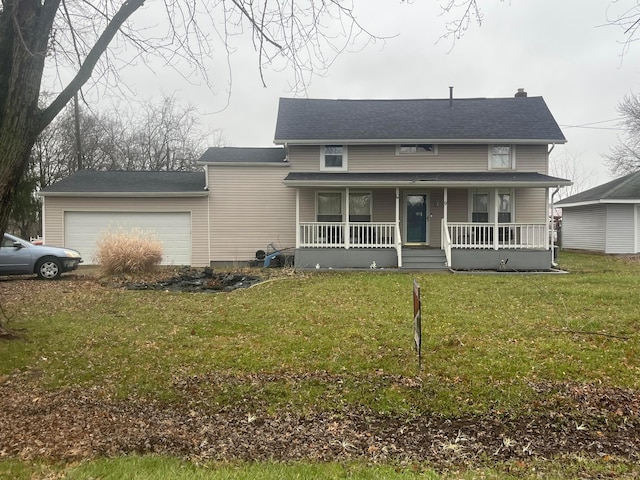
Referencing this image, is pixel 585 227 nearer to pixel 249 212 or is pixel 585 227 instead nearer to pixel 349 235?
pixel 349 235

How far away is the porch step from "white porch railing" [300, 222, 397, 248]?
63 cm

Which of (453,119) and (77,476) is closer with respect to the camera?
(77,476)

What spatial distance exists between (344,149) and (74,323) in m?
12.3

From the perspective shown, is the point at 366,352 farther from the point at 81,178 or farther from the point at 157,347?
the point at 81,178

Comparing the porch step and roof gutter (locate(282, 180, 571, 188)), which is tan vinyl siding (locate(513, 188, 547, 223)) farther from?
the porch step

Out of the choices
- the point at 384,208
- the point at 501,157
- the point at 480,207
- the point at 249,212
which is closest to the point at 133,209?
the point at 249,212

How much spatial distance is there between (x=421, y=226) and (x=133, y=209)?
11.0 metres

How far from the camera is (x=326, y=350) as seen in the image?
605cm

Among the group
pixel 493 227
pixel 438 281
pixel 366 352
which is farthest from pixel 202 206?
pixel 366 352

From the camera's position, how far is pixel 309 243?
16.3 metres

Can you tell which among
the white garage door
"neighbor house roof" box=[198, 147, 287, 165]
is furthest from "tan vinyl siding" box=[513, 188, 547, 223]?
the white garage door

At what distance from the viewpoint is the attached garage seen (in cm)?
1705

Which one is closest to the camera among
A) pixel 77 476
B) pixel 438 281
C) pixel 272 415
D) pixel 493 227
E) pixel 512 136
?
pixel 77 476

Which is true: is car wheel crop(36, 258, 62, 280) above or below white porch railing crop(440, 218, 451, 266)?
below
